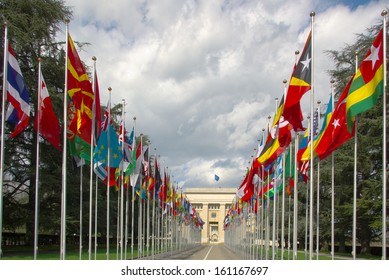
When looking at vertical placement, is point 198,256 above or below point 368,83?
below

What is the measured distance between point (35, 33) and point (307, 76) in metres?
24.3

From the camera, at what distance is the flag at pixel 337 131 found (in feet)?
66.0

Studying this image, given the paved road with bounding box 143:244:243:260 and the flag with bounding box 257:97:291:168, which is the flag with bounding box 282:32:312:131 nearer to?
the flag with bounding box 257:97:291:168

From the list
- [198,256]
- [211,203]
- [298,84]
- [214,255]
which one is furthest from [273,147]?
[211,203]

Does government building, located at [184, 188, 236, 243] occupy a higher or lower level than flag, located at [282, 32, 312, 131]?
lower

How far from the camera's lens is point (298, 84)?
2022cm

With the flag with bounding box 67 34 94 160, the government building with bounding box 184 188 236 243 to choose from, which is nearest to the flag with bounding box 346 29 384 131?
the flag with bounding box 67 34 94 160

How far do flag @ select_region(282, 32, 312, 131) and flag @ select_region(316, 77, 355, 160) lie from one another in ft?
4.01

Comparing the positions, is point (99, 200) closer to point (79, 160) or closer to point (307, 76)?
point (79, 160)

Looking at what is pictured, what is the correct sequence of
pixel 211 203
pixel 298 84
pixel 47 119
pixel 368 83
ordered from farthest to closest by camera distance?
pixel 211 203 → pixel 47 119 → pixel 298 84 → pixel 368 83

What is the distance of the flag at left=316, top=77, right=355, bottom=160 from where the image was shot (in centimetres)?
2012

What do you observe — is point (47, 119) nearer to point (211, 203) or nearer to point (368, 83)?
point (368, 83)

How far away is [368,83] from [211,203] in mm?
148892

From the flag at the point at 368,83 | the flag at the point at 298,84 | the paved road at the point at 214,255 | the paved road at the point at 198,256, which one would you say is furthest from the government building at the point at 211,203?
the flag at the point at 368,83
